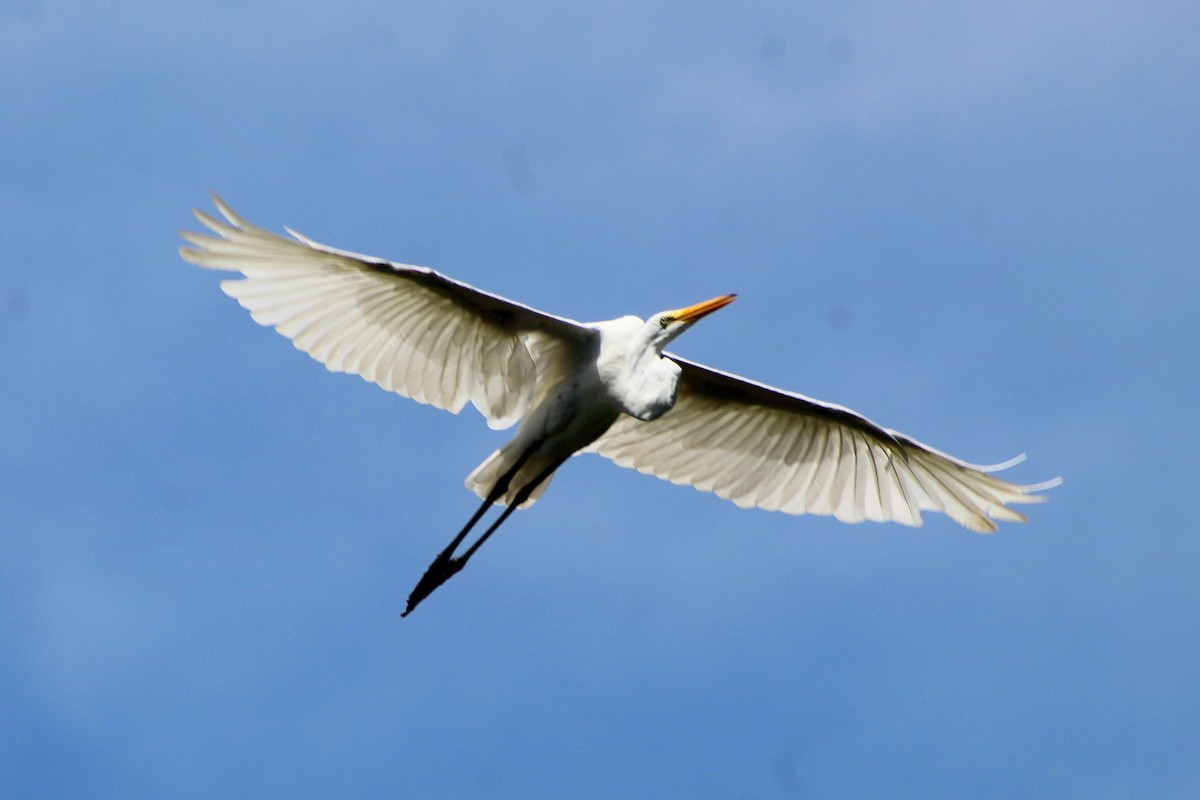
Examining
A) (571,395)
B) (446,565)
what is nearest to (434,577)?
(446,565)

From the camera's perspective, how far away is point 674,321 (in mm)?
13008

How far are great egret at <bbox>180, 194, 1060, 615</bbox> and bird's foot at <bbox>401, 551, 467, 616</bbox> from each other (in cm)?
1

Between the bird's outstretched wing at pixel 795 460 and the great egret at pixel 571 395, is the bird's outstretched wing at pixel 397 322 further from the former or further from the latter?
the bird's outstretched wing at pixel 795 460

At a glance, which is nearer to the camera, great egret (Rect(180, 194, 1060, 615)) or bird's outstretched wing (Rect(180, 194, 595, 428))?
bird's outstretched wing (Rect(180, 194, 595, 428))

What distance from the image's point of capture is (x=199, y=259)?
39.8ft

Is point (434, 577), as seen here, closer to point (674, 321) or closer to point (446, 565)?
point (446, 565)

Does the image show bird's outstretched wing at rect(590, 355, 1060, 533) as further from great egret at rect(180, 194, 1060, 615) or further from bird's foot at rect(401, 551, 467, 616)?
bird's foot at rect(401, 551, 467, 616)

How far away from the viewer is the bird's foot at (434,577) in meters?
13.3

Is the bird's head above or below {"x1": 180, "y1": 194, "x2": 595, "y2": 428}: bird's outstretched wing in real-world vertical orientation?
above

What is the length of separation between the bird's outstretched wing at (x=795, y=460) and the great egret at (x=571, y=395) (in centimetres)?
1

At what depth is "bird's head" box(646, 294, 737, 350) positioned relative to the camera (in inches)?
507

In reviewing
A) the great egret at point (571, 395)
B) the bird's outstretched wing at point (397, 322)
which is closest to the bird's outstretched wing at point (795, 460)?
the great egret at point (571, 395)

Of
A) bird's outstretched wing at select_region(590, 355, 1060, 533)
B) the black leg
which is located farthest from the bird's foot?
bird's outstretched wing at select_region(590, 355, 1060, 533)

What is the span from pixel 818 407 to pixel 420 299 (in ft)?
11.5
